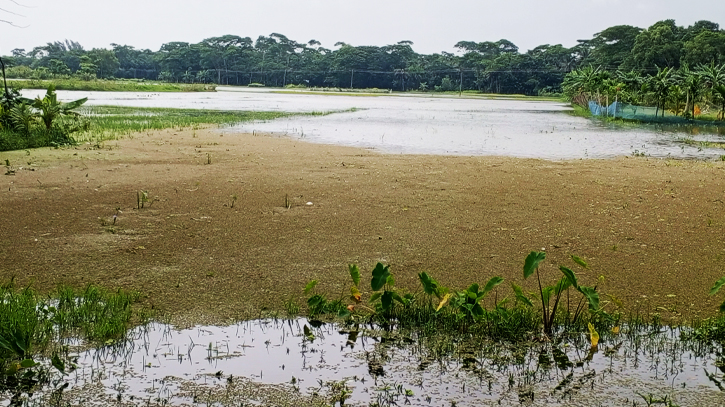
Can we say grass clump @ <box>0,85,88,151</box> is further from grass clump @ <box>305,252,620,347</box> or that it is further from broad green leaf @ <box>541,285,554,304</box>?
broad green leaf @ <box>541,285,554,304</box>

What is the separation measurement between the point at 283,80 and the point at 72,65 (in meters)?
32.8

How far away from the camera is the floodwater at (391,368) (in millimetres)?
3750

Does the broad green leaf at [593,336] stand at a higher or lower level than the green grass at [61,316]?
higher

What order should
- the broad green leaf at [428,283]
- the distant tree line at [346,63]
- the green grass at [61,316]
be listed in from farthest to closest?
the distant tree line at [346,63] < the broad green leaf at [428,283] < the green grass at [61,316]

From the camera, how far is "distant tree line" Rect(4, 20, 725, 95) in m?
100

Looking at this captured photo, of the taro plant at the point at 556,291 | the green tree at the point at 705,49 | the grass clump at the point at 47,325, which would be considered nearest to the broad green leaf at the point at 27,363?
the grass clump at the point at 47,325

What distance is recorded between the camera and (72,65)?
10738cm

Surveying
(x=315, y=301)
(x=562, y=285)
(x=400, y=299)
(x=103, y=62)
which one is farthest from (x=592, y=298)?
(x=103, y=62)

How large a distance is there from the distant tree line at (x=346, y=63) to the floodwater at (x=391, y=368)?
292ft

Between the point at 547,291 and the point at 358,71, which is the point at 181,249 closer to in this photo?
the point at 547,291

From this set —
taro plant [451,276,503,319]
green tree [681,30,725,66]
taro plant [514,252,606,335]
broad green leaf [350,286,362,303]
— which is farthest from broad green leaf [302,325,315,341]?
green tree [681,30,725,66]

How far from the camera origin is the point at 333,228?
25.2ft

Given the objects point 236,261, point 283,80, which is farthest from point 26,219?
point 283,80

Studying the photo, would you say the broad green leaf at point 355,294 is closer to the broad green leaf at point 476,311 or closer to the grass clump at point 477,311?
the grass clump at point 477,311
